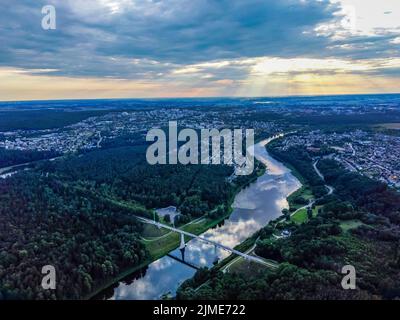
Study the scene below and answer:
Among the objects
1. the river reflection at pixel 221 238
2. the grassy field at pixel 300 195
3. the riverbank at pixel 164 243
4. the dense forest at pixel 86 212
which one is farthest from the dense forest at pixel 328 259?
the dense forest at pixel 86 212

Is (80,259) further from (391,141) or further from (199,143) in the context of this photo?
(391,141)

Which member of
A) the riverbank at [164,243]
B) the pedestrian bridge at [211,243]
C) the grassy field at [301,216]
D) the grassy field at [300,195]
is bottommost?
the riverbank at [164,243]

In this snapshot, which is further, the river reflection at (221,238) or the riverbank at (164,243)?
the riverbank at (164,243)

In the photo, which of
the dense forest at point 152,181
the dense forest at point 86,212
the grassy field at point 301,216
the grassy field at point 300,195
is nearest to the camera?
the dense forest at point 86,212

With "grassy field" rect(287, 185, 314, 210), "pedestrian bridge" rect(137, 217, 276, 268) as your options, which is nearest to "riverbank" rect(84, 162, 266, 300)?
"pedestrian bridge" rect(137, 217, 276, 268)

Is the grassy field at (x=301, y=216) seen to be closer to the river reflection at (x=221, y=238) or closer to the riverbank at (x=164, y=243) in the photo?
the river reflection at (x=221, y=238)

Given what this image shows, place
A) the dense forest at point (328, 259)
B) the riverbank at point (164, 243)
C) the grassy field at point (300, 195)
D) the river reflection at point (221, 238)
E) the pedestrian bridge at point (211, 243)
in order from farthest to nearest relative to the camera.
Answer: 1. the grassy field at point (300, 195)
2. the pedestrian bridge at point (211, 243)
3. the riverbank at point (164, 243)
4. the river reflection at point (221, 238)
5. the dense forest at point (328, 259)

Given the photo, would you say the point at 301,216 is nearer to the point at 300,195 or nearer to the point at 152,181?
the point at 300,195
